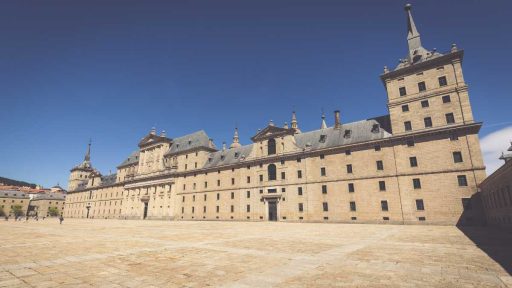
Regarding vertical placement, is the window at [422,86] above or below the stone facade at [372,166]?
above

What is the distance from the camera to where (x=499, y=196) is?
72.4 feet

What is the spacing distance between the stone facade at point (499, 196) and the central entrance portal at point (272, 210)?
2740cm

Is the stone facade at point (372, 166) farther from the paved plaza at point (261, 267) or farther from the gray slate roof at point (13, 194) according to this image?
the gray slate roof at point (13, 194)

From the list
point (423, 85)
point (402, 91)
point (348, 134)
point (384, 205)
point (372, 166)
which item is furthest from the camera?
point (348, 134)

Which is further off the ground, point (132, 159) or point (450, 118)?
point (132, 159)

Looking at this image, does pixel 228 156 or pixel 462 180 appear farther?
pixel 228 156

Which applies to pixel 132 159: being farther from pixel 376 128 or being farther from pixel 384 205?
pixel 384 205

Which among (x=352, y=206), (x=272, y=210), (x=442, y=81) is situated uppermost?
(x=442, y=81)

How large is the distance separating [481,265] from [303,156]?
34.0 meters

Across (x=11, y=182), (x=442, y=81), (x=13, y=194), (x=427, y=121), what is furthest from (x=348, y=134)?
(x=11, y=182)

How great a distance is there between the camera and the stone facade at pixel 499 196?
1912cm

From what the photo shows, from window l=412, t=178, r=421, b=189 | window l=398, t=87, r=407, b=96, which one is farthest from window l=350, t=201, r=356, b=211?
window l=398, t=87, r=407, b=96

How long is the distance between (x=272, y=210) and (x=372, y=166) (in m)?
18.2

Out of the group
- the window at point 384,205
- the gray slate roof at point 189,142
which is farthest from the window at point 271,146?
the gray slate roof at point 189,142
